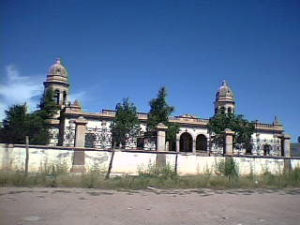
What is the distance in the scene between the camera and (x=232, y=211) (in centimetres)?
829

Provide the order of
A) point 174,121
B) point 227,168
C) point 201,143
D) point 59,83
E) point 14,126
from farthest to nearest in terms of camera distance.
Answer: point 59,83, point 201,143, point 174,121, point 14,126, point 227,168

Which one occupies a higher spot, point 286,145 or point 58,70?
point 58,70

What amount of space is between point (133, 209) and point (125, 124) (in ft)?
74.9

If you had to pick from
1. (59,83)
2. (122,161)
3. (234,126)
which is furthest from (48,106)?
(122,161)

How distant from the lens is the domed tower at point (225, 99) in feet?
158

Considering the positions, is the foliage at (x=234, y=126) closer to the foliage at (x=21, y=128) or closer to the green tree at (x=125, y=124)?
the green tree at (x=125, y=124)

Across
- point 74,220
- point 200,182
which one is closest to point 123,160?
point 200,182

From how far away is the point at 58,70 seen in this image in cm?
4569

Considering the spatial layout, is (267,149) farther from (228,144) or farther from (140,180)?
(140,180)

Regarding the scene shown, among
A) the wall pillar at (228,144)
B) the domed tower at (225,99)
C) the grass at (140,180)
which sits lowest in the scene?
the grass at (140,180)

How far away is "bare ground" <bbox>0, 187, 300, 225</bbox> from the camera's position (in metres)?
6.71

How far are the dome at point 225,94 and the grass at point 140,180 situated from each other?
3153cm

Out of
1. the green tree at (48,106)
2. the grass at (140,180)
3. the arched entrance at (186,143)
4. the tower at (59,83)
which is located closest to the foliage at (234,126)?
the arched entrance at (186,143)

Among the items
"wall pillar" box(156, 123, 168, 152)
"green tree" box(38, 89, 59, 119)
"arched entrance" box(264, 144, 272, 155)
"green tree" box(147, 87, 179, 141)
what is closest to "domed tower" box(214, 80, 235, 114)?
"arched entrance" box(264, 144, 272, 155)
